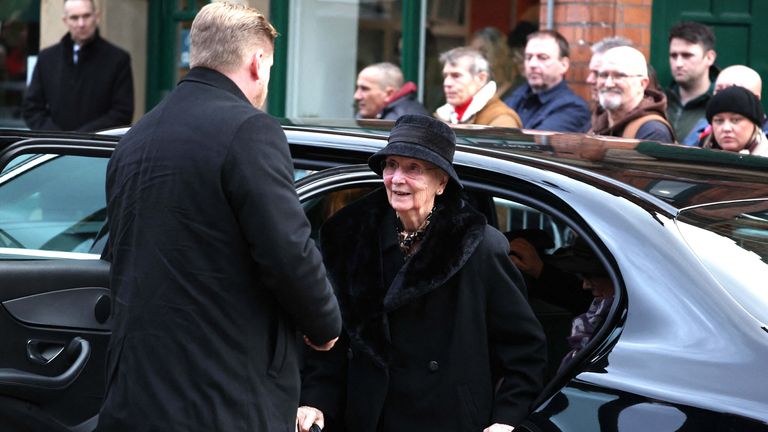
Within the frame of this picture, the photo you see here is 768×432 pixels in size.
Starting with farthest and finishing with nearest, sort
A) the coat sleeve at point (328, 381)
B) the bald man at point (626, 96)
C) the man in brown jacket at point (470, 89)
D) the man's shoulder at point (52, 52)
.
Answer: the man's shoulder at point (52, 52), the man in brown jacket at point (470, 89), the bald man at point (626, 96), the coat sleeve at point (328, 381)

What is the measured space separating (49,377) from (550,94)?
422 cm

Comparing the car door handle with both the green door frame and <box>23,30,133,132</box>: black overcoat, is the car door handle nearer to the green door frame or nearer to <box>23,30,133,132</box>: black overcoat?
<box>23,30,133,132</box>: black overcoat

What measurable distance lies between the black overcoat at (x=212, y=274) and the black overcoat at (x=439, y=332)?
0.44 metres

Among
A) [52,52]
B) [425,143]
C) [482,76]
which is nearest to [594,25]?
[482,76]

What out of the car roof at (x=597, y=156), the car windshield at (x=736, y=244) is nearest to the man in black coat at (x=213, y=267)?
the car roof at (x=597, y=156)

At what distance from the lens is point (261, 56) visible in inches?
130

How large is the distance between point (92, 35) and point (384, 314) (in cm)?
592

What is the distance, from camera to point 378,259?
3.76 m

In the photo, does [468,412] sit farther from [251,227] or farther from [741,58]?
[741,58]

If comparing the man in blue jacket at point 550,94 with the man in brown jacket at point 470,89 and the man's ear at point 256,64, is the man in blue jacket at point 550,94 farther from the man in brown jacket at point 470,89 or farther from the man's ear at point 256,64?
the man's ear at point 256,64

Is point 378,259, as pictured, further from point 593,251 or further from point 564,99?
point 564,99

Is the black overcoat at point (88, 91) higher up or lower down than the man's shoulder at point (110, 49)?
lower down

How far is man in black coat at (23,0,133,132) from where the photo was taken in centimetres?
895

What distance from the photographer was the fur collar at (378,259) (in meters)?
3.61
